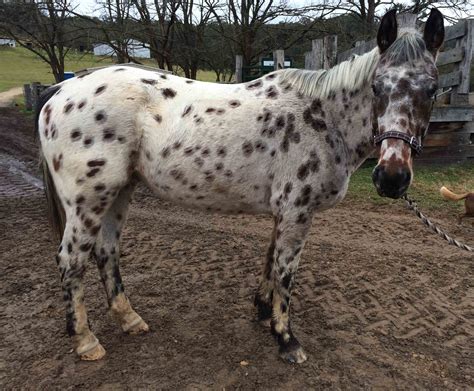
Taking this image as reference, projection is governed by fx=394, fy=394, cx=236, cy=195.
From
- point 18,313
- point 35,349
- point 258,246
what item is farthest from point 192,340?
point 258,246

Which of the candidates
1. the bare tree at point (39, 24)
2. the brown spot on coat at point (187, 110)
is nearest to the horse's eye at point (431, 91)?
the brown spot on coat at point (187, 110)

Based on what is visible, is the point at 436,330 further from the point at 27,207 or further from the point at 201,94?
the point at 27,207

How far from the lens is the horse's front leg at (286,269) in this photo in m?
2.93

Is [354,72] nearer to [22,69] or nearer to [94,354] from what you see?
[94,354]

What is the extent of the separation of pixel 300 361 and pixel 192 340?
0.89m

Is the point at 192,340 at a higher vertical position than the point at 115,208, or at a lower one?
lower

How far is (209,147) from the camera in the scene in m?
2.89

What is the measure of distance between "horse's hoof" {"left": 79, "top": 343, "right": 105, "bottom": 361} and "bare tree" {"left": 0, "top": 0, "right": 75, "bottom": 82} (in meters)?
14.8

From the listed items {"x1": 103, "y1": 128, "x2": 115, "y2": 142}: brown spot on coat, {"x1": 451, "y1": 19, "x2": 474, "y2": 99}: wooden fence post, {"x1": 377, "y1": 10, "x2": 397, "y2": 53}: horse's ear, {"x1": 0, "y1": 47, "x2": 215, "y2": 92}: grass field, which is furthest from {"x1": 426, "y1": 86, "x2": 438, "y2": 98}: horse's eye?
{"x1": 0, "y1": 47, "x2": 215, "y2": 92}: grass field

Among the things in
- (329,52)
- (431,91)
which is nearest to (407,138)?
(431,91)

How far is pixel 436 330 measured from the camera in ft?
10.9

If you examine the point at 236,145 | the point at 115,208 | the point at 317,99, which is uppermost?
the point at 317,99

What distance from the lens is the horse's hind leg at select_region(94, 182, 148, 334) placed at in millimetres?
3334

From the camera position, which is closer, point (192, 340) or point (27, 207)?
point (192, 340)
